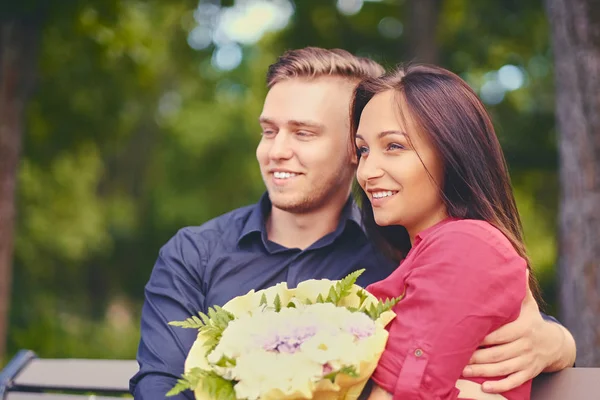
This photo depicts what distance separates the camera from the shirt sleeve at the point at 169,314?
2918 mm

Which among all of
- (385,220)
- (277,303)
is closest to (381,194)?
(385,220)

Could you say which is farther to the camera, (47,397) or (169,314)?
(47,397)

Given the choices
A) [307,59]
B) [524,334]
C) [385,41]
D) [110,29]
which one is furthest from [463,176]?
[385,41]

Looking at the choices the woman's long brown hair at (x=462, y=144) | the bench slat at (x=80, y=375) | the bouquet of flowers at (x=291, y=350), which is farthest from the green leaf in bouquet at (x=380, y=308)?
the bench slat at (x=80, y=375)

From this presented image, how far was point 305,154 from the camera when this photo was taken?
3.37 m

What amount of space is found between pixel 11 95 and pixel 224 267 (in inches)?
228

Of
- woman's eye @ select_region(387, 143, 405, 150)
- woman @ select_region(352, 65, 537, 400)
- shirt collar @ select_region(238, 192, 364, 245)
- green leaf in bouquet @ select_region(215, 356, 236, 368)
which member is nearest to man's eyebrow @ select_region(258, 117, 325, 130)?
woman @ select_region(352, 65, 537, 400)

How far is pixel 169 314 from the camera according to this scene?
10.1 ft

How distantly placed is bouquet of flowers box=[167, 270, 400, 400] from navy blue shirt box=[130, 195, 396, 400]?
599mm

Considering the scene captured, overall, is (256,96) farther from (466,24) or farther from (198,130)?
(466,24)

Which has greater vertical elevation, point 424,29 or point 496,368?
point 424,29

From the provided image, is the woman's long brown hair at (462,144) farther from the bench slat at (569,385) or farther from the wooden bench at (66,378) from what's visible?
the wooden bench at (66,378)

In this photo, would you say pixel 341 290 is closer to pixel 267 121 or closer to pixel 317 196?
pixel 317 196

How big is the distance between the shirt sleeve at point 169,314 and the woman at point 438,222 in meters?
0.80
